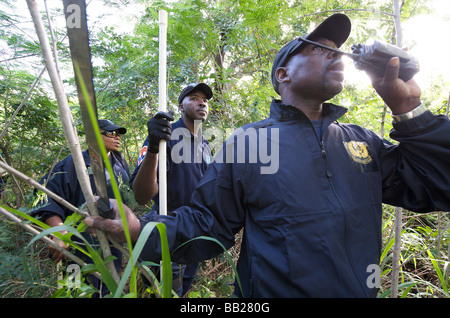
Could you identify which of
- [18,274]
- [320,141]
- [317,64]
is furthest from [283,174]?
[18,274]

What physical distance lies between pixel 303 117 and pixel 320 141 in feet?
0.56

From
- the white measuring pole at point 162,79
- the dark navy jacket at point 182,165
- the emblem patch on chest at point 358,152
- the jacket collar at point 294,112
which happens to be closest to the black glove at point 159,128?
the white measuring pole at point 162,79

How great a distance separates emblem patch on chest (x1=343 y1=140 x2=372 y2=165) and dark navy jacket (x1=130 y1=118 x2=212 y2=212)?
5.50 feet

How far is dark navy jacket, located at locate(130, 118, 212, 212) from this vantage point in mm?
2570

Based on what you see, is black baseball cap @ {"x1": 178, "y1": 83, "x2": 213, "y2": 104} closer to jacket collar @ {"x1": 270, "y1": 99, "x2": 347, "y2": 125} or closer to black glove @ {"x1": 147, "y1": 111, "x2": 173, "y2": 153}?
black glove @ {"x1": 147, "y1": 111, "x2": 173, "y2": 153}

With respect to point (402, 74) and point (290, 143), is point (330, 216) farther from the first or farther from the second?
point (402, 74)

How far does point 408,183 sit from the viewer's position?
133 cm

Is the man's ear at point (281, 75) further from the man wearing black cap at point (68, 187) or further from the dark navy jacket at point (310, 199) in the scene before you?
the man wearing black cap at point (68, 187)

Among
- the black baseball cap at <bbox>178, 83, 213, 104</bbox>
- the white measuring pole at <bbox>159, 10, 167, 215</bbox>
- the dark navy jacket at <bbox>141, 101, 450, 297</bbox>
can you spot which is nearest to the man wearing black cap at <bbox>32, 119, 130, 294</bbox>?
the white measuring pole at <bbox>159, 10, 167, 215</bbox>

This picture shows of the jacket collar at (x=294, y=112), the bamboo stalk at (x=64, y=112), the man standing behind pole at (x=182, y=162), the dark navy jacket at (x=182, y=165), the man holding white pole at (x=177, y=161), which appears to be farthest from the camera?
the dark navy jacket at (x=182, y=165)

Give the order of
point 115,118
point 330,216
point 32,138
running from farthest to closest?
point 115,118
point 32,138
point 330,216

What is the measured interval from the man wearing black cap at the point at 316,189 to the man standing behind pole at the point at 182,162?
79cm

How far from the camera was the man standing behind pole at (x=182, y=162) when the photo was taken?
1942 millimetres

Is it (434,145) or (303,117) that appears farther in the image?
(303,117)
